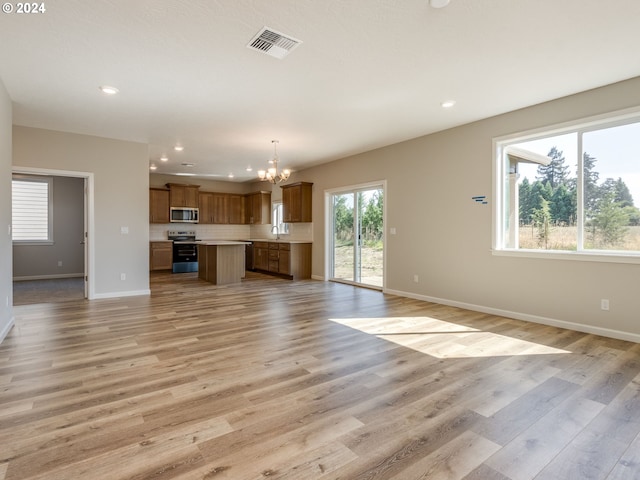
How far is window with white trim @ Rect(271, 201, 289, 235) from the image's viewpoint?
391 inches

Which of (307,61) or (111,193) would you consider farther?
(111,193)

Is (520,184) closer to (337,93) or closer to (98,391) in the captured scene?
(337,93)

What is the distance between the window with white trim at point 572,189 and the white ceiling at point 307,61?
22.3 inches

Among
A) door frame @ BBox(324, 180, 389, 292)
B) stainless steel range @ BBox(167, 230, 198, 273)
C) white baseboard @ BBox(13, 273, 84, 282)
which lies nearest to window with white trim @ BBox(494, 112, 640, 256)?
door frame @ BBox(324, 180, 389, 292)

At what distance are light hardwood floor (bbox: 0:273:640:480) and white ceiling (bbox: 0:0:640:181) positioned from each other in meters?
2.71

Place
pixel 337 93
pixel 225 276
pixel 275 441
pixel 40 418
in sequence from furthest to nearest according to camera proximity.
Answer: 1. pixel 225 276
2. pixel 337 93
3. pixel 40 418
4. pixel 275 441

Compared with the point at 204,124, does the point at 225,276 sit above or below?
below

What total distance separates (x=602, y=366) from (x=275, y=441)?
2849 millimetres

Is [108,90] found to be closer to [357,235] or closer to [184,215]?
[357,235]

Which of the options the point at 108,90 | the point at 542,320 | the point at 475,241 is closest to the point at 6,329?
the point at 108,90

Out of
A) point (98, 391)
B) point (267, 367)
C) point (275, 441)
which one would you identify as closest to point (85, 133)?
point (98, 391)

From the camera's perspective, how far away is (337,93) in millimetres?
3959

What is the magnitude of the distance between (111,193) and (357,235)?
15.1 feet

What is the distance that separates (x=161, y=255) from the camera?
9438 mm
